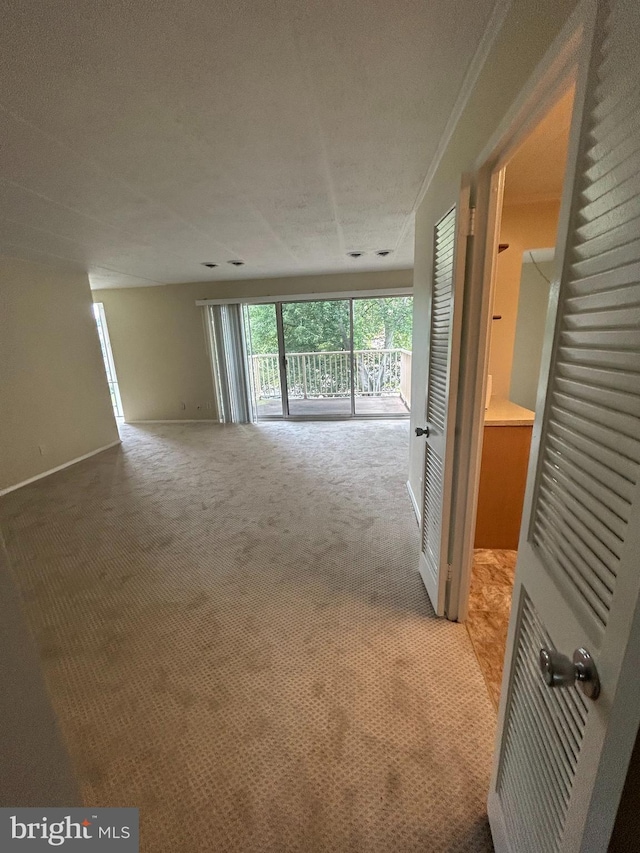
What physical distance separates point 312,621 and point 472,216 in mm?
1927

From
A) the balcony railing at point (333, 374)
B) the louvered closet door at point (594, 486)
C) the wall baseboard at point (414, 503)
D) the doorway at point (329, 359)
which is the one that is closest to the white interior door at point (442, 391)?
the wall baseboard at point (414, 503)

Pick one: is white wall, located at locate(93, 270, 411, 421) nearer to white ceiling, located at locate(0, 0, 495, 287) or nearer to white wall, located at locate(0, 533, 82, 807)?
white ceiling, located at locate(0, 0, 495, 287)

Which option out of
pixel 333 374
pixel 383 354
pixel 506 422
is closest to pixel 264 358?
pixel 333 374

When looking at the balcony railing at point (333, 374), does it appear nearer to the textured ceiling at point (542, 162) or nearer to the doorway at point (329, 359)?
the doorway at point (329, 359)

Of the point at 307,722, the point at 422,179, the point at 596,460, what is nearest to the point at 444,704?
the point at 307,722

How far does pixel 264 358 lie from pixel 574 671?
6.42m

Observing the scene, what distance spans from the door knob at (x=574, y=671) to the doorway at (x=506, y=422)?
105 cm

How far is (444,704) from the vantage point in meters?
1.33

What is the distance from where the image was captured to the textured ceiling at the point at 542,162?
145 cm

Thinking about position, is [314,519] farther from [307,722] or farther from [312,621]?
[307,722]

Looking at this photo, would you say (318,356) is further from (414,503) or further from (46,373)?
(414,503)

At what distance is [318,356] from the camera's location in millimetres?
6512

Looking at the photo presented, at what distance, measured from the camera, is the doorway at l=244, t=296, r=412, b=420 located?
5770 mm

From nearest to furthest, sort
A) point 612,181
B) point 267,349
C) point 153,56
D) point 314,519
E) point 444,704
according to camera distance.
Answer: point 612,181 < point 153,56 < point 444,704 < point 314,519 < point 267,349
